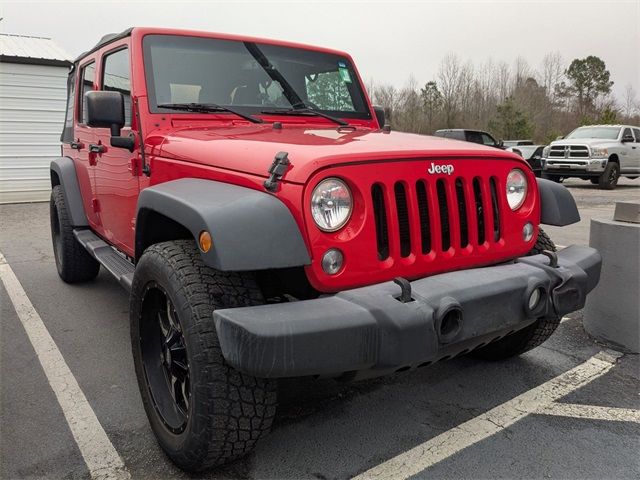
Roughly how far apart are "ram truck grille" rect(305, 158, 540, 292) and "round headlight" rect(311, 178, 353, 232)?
0.03m

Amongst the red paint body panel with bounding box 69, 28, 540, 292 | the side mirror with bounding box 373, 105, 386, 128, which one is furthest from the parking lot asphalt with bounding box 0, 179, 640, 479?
the side mirror with bounding box 373, 105, 386, 128

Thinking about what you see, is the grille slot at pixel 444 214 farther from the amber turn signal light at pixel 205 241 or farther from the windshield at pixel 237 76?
the windshield at pixel 237 76

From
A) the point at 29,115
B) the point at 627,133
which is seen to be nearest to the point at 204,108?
the point at 29,115

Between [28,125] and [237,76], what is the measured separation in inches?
471

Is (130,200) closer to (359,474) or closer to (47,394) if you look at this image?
(47,394)

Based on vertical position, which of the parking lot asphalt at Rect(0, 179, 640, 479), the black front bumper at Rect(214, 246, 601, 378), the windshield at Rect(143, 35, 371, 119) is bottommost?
the parking lot asphalt at Rect(0, 179, 640, 479)

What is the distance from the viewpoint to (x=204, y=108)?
3172mm

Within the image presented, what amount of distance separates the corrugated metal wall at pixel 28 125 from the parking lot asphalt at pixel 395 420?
10825 millimetres

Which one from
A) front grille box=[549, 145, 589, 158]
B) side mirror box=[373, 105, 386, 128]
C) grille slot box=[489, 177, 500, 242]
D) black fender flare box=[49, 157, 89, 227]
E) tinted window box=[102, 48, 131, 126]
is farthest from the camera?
front grille box=[549, 145, 589, 158]

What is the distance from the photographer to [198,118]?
3143 millimetres

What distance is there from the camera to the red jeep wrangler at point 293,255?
188cm

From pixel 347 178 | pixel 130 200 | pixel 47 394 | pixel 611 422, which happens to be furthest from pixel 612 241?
pixel 47 394

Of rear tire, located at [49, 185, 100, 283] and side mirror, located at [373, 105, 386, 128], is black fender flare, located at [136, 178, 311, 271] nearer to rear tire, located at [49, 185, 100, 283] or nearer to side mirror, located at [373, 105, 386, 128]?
side mirror, located at [373, 105, 386, 128]

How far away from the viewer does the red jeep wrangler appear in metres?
1.88
